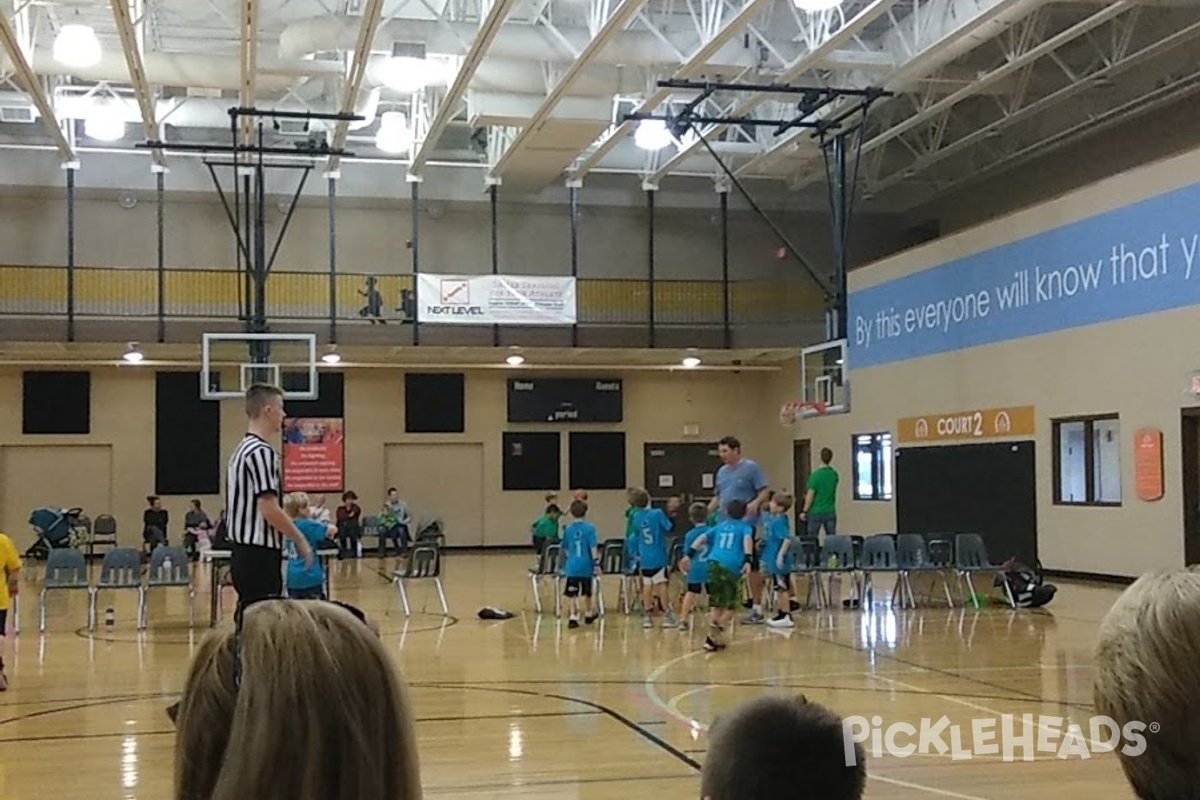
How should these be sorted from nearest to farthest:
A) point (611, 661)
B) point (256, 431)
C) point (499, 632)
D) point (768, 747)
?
point (768, 747), point (256, 431), point (611, 661), point (499, 632)

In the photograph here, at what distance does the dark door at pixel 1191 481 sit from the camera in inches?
527

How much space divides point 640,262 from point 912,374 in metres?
7.13

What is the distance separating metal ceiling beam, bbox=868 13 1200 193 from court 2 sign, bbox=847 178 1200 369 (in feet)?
8.37

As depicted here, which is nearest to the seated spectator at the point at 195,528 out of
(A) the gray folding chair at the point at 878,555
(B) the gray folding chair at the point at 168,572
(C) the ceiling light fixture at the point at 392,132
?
(C) the ceiling light fixture at the point at 392,132

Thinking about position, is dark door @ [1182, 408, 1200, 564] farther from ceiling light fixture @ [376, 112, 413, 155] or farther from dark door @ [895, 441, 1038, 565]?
ceiling light fixture @ [376, 112, 413, 155]

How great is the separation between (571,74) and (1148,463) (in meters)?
8.30

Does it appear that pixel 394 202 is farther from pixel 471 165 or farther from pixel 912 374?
pixel 912 374

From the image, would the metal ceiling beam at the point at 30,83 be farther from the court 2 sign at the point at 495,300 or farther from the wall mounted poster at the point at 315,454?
the wall mounted poster at the point at 315,454

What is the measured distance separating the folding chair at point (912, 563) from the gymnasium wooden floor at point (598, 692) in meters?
0.56

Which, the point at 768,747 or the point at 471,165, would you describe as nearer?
the point at 768,747

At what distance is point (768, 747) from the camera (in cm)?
158

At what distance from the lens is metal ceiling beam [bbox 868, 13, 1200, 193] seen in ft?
51.9

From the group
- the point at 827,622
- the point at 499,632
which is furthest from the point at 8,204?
the point at 827,622

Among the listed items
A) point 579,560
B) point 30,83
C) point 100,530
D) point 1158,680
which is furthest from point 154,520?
point 1158,680
